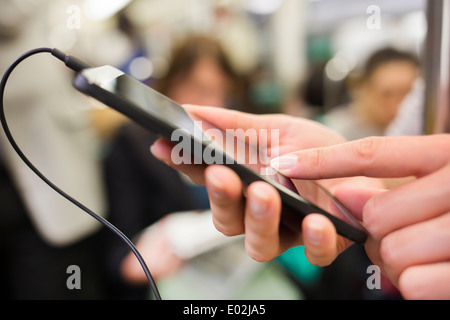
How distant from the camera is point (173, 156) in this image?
1.16 feet

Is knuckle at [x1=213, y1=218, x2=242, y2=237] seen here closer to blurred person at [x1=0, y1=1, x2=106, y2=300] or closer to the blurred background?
the blurred background

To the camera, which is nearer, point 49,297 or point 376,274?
point 376,274

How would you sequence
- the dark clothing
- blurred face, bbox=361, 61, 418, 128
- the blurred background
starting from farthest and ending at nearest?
blurred face, bbox=361, 61, 418, 128, the dark clothing, the blurred background

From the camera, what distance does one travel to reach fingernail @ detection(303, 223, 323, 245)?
1.08 ft

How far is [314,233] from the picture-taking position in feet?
1.08

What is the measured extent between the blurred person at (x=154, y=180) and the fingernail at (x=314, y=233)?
52 cm

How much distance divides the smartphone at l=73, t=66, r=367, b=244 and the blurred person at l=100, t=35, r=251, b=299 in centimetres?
50

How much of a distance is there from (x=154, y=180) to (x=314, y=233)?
31.1 inches

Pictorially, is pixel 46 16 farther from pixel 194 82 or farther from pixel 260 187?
pixel 260 187

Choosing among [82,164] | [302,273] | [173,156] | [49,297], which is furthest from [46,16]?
[302,273]

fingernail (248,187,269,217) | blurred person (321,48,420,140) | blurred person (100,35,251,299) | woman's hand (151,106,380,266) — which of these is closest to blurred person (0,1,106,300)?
blurred person (100,35,251,299)
